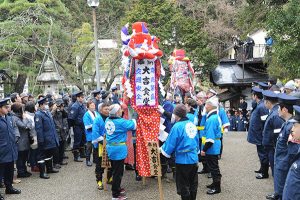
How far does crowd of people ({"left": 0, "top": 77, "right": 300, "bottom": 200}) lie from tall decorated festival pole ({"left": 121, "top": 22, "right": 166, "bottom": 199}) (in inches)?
10.9

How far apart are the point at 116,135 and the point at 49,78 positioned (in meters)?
7.78

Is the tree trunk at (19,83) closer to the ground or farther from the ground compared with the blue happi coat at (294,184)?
farther from the ground

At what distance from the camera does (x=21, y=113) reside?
8.10 metres

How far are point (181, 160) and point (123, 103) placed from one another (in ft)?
8.88

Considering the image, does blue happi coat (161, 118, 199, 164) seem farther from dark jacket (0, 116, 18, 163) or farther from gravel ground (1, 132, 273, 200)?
dark jacket (0, 116, 18, 163)

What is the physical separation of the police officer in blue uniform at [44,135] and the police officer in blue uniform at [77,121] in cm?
122

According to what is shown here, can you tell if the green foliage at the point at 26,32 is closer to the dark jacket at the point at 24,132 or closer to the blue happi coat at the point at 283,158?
the dark jacket at the point at 24,132

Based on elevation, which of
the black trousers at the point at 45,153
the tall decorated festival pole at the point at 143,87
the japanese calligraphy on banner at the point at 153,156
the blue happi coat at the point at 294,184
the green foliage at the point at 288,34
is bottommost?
the black trousers at the point at 45,153

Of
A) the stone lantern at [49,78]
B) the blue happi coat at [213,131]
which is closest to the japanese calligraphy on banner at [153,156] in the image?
the blue happi coat at [213,131]

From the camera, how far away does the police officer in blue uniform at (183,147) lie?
5395 mm

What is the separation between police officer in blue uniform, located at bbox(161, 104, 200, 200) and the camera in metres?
5.39

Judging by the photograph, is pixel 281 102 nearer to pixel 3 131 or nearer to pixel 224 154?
pixel 3 131

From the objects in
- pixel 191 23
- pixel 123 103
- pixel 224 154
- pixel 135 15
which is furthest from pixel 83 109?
pixel 191 23

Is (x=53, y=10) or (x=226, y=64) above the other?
(x=53, y=10)
